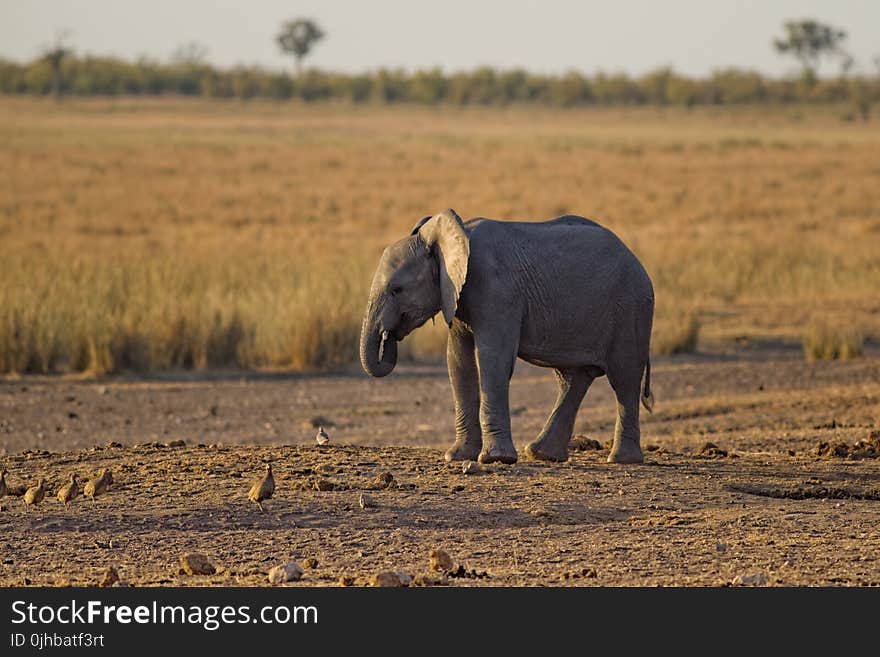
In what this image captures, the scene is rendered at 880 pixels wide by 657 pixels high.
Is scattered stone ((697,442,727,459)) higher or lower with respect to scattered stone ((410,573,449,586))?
lower

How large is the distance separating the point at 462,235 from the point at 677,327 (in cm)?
858

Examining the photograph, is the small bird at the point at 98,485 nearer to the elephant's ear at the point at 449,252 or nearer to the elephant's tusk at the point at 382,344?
the elephant's tusk at the point at 382,344

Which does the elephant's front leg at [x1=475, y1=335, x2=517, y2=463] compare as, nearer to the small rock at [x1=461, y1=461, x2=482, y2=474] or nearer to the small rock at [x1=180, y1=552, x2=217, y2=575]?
the small rock at [x1=461, y1=461, x2=482, y2=474]

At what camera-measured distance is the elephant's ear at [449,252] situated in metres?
8.52

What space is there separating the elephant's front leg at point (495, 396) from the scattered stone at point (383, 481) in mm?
688

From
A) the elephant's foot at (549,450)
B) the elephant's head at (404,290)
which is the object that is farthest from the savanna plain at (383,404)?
the elephant's head at (404,290)

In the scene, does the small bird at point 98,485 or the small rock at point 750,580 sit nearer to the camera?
the small rock at point 750,580

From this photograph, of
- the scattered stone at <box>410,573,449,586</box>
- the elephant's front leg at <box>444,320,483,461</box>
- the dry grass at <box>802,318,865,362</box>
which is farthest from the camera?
the dry grass at <box>802,318,865,362</box>

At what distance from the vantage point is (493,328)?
8.72 m

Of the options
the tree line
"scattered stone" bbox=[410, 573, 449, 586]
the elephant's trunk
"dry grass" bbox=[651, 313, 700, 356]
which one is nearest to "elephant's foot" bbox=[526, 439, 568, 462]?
the elephant's trunk

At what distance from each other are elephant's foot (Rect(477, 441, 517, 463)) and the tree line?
79.5 m

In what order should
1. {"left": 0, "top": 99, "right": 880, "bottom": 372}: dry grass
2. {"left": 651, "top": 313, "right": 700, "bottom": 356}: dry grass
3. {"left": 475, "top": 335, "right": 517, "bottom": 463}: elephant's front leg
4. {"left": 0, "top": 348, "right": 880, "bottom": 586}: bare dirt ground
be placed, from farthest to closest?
{"left": 651, "top": 313, "right": 700, "bottom": 356}: dry grass → {"left": 0, "top": 99, "right": 880, "bottom": 372}: dry grass → {"left": 475, "top": 335, "right": 517, "bottom": 463}: elephant's front leg → {"left": 0, "top": 348, "right": 880, "bottom": 586}: bare dirt ground

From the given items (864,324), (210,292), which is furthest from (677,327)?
(210,292)

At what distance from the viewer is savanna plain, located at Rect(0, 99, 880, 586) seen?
726 cm
